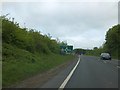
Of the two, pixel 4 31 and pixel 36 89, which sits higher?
pixel 4 31

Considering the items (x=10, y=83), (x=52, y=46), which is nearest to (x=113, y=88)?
(x=10, y=83)

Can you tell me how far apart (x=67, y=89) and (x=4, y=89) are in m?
2.57

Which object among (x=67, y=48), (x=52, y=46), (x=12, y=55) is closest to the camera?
(x=12, y=55)

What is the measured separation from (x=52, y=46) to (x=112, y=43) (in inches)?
1239

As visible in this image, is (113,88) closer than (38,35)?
Yes

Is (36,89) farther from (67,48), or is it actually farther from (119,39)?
(119,39)

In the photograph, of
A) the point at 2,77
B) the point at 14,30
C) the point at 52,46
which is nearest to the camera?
the point at 2,77

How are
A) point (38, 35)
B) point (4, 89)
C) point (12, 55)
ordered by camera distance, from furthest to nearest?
point (38, 35)
point (12, 55)
point (4, 89)

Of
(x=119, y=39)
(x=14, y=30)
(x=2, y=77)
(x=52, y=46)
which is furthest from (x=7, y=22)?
(x=119, y=39)

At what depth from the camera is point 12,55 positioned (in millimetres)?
28656

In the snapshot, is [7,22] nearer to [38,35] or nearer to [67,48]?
[38,35]

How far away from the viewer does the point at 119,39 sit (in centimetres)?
9981

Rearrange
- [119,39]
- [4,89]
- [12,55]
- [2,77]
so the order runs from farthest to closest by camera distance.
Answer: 1. [119,39]
2. [12,55]
3. [2,77]
4. [4,89]

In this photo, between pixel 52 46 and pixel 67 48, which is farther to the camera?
pixel 67 48
